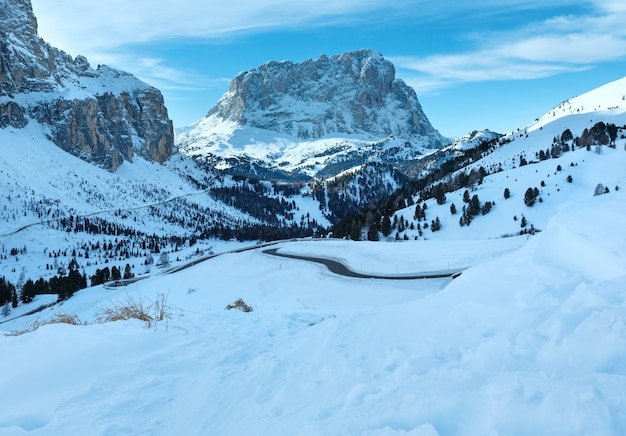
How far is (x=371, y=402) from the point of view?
469 cm

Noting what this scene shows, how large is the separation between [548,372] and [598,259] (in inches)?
151

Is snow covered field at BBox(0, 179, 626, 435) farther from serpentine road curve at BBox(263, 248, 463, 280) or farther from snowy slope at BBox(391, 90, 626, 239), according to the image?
snowy slope at BBox(391, 90, 626, 239)

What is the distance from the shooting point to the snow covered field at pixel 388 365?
408 cm

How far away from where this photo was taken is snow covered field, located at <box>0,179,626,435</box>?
4.08 metres

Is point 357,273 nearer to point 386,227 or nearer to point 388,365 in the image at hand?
point 388,365

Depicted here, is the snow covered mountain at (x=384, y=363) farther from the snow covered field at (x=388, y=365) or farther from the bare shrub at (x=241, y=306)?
the bare shrub at (x=241, y=306)

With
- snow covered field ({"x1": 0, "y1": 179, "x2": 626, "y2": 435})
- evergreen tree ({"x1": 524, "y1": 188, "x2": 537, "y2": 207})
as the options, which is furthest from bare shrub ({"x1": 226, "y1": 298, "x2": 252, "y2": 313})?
evergreen tree ({"x1": 524, "y1": 188, "x2": 537, "y2": 207})

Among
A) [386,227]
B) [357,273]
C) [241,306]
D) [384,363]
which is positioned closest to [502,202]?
[386,227]

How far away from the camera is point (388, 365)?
582 cm

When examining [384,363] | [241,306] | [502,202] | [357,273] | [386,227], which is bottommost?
[357,273]

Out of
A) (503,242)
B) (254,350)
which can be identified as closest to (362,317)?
(254,350)

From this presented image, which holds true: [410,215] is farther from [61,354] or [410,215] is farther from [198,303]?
[61,354]

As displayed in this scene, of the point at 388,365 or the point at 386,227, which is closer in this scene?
the point at 388,365

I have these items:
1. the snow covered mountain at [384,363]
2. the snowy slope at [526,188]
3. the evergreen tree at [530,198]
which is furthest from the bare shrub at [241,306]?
the evergreen tree at [530,198]
